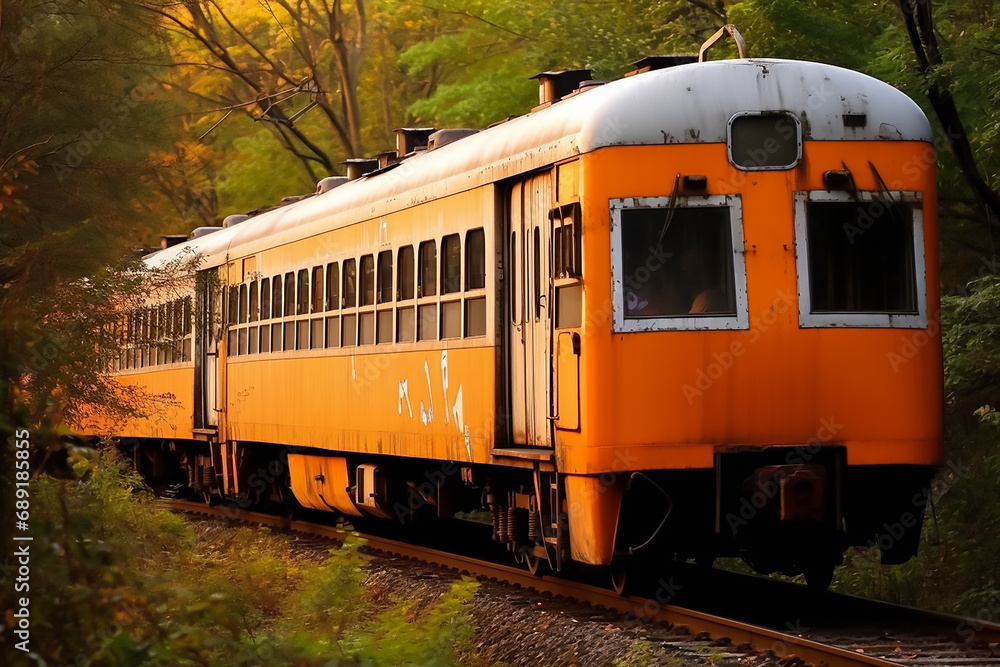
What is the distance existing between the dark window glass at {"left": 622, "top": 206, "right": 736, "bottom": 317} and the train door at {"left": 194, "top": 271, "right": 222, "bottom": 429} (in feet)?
32.3

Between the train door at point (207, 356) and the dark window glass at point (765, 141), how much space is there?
1001 cm

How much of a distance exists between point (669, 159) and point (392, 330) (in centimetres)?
392

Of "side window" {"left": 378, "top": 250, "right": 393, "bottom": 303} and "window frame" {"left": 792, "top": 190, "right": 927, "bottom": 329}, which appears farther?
"side window" {"left": 378, "top": 250, "right": 393, "bottom": 303}

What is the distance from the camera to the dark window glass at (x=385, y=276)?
1278 centimetres

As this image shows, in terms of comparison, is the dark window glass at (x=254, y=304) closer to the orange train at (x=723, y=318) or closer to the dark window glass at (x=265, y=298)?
the dark window glass at (x=265, y=298)

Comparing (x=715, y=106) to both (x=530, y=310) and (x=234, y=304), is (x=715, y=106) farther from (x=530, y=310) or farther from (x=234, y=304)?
(x=234, y=304)

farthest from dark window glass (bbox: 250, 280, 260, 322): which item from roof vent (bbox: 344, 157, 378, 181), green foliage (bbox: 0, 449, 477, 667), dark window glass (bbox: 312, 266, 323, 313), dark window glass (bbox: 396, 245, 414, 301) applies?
green foliage (bbox: 0, 449, 477, 667)

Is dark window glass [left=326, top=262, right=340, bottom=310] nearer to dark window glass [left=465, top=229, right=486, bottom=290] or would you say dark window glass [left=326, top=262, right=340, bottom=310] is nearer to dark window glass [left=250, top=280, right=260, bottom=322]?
dark window glass [left=250, top=280, right=260, bottom=322]

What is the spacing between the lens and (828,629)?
8922 mm

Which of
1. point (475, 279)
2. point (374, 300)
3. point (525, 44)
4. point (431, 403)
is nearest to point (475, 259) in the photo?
point (475, 279)

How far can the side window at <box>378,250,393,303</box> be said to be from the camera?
1278 cm

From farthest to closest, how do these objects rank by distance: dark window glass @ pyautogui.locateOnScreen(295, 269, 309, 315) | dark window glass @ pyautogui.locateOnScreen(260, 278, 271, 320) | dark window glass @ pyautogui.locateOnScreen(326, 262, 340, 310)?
dark window glass @ pyautogui.locateOnScreen(260, 278, 271, 320)
dark window glass @ pyautogui.locateOnScreen(295, 269, 309, 315)
dark window glass @ pyautogui.locateOnScreen(326, 262, 340, 310)

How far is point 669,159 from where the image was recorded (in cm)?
930
